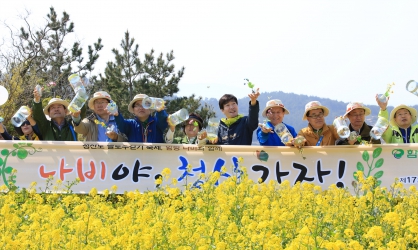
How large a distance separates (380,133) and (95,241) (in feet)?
12.9

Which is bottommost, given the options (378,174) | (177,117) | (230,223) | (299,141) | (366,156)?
(230,223)

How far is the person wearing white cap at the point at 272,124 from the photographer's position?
6223 mm

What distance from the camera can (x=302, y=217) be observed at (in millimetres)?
4195

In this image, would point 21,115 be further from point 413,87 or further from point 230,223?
point 413,87

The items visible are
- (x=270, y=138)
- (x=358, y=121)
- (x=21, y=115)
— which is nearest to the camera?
(x=358, y=121)

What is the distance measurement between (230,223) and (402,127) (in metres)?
3.55

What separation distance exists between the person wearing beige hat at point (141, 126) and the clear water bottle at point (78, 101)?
1.72 feet

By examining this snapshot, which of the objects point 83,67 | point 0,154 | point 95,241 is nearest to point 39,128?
point 0,154

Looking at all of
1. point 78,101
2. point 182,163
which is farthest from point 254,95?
point 78,101

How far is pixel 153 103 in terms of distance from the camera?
6.39 m

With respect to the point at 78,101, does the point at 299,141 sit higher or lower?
lower

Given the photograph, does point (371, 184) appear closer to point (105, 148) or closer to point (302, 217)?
point (302, 217)

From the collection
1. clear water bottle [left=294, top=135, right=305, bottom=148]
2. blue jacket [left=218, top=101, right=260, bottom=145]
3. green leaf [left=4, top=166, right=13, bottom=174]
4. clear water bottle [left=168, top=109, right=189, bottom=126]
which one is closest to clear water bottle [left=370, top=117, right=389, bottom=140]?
clear water bottle [left=294, top=135, right=305, bottom=148]

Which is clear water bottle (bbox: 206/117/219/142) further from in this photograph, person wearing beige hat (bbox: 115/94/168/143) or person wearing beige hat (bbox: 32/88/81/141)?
person wearing beige hat (bbox: 32/88/81/141)
